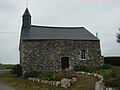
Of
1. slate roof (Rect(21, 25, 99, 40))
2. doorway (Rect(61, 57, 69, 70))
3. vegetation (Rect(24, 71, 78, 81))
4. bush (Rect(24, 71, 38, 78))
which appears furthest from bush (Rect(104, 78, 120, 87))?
slate roof (Rect(21, 25, 99, 40))

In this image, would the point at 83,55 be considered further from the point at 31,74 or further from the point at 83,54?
the point at 31,74

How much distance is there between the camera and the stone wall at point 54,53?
3052 cm

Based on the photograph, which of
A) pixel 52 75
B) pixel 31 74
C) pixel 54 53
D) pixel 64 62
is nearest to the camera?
pixel 52 75

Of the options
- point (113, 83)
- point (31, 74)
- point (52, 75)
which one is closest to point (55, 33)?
point (31, 74)

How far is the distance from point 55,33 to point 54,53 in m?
3.86

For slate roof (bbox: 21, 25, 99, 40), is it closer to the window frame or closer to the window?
the window frame

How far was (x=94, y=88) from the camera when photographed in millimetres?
18906

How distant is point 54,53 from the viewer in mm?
31453

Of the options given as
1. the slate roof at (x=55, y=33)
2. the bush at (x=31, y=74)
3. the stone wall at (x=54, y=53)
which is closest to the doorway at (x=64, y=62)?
the stone wall at (x=54, y=53)

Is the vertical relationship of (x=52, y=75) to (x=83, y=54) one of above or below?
below

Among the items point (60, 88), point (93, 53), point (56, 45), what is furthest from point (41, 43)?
point (60, 88)

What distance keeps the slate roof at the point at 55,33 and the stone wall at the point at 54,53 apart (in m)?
0.72

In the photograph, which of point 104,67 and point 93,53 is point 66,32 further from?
point 104,67

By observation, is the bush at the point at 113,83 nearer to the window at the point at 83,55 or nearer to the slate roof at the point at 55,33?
the window at the point at 83,55
